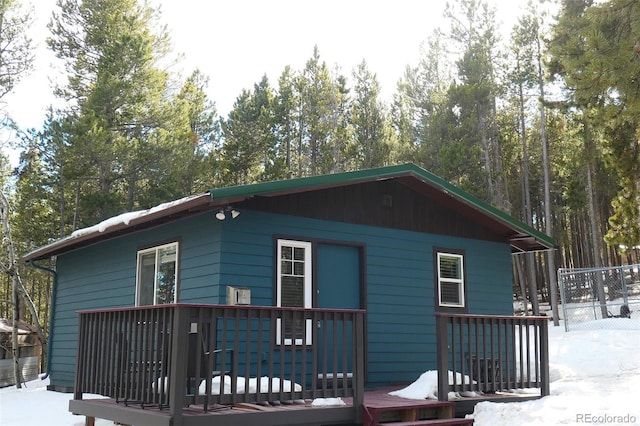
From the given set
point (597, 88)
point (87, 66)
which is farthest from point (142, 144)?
point (597, 88)

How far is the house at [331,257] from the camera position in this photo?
755cm

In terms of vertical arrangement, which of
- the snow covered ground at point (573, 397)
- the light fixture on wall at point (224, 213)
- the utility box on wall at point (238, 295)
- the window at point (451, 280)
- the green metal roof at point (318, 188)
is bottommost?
the snow covered ground at point (573, 397)

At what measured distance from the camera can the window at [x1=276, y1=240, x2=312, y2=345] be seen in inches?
311

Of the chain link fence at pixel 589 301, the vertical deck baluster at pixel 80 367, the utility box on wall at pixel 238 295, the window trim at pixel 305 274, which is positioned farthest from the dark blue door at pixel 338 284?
the chain link fence at pixel 589 301

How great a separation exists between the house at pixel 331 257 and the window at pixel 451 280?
18 millimetres

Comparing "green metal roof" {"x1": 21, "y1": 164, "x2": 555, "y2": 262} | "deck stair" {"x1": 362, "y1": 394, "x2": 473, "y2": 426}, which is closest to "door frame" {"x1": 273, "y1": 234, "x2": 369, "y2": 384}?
"green metal roof" {"x1": 21, "y1": 164, "x2": 555, "y2": 262}

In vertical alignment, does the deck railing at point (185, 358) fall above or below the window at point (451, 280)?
below

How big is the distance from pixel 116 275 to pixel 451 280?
5339 mm

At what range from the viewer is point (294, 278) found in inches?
318

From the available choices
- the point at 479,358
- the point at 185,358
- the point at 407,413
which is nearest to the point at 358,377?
the point at 407,413

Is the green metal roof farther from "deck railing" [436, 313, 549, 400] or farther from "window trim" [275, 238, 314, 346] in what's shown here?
"deck railing" [436, 313, 549, 400]

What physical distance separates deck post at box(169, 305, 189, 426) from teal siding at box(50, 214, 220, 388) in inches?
94.5

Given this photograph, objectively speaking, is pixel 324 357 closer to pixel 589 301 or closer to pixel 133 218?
pixel 133 218

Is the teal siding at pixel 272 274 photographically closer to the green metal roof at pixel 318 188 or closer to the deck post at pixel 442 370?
the green metal roof at pixel 318 188
